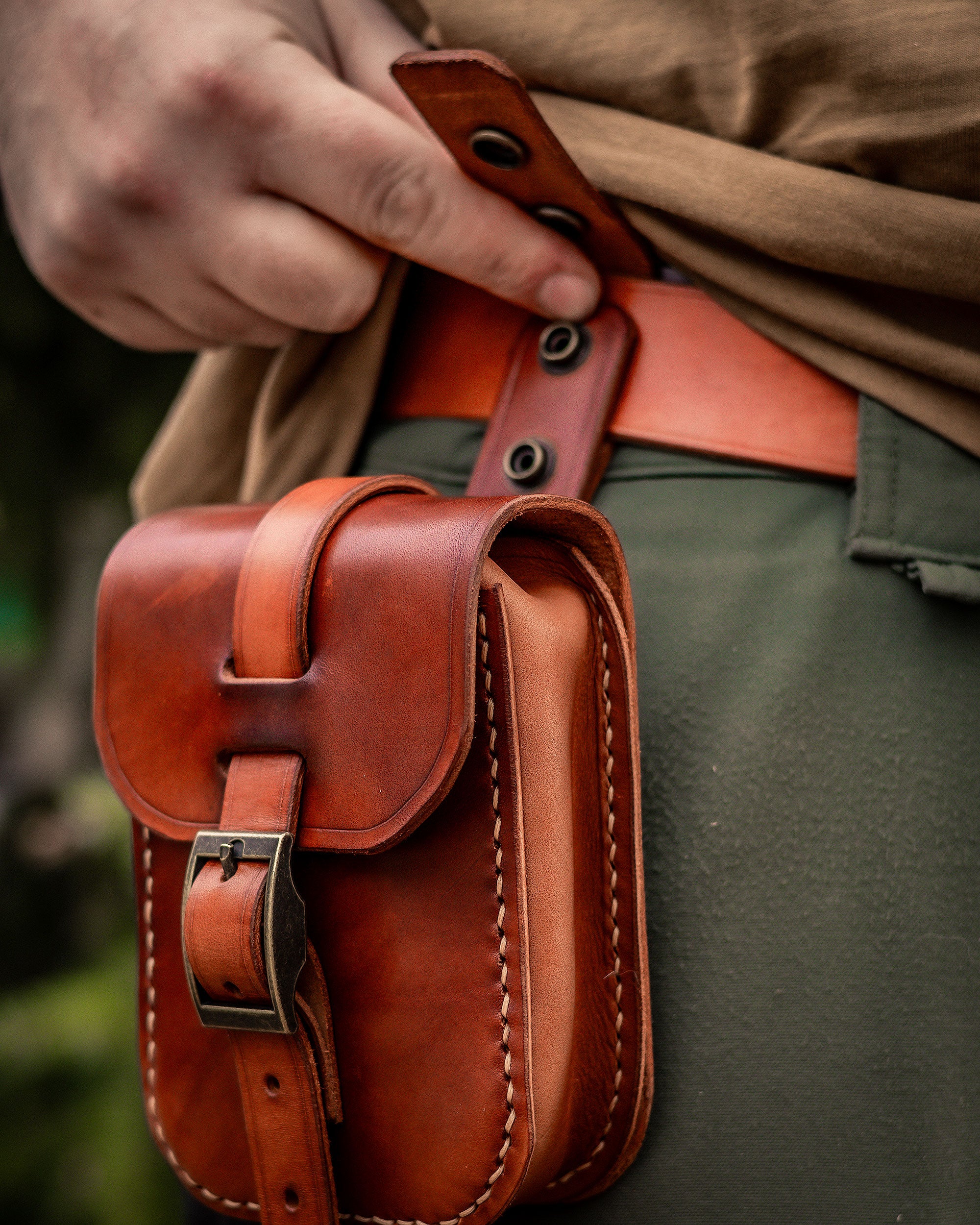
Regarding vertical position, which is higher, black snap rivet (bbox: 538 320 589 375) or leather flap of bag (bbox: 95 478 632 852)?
black snap rivet (bbox: 538 320 589 375)

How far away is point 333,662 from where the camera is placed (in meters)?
0.83

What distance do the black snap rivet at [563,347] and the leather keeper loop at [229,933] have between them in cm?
57

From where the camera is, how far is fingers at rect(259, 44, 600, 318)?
100cm

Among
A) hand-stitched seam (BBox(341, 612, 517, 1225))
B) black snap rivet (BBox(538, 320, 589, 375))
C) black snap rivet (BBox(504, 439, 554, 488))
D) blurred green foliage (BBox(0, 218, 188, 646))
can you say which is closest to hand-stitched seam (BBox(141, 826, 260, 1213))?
hand-stitched seam (BBox(341, 612, 517, 1225))

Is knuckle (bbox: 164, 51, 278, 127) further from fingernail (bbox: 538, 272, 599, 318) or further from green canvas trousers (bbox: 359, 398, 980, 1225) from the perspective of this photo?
green canvas trousers (bbox: 359, 398, 980, 1225)

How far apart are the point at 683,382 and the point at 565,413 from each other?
120mm

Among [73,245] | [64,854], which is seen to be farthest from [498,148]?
[64,854]

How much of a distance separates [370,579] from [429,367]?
1.30 ft

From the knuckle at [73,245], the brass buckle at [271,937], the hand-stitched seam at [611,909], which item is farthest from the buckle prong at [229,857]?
the knuckle at [73,245]

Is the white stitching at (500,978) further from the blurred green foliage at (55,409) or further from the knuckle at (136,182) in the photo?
the blurred green foliage at (55,409)

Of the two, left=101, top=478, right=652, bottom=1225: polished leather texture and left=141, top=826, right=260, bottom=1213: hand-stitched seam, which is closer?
left=101, top=478, right=652, bottom=1225: polished leather texture

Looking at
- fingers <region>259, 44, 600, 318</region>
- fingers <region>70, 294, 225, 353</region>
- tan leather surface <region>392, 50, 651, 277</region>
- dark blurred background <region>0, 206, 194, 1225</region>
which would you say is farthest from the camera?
dark blurred background <region>0, 206, 194, 1225</region>

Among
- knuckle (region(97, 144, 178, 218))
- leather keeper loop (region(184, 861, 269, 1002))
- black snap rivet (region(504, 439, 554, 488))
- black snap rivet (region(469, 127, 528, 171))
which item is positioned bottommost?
leather keeper loop (region(184, 861, 269, 1002))

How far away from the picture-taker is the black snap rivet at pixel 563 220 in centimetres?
103
